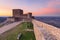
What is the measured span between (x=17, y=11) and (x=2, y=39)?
45.2m

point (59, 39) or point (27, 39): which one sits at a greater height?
point (59, 39)

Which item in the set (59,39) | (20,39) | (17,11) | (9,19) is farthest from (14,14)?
(59,39)

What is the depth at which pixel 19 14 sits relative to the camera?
56.0 meters

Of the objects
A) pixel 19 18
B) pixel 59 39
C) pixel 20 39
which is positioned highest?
pixel 59 39

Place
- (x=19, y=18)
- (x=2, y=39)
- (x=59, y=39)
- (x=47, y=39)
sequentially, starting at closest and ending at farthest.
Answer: (x=47, y=39)
(x=59, y=39)
(x=2, y=39)
(x=19, y=18)

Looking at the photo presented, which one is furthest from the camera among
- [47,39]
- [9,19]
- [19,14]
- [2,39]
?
[19,14]

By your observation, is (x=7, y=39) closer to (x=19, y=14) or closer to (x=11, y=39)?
(x=11, y=39)

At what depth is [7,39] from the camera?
1180 centimetres

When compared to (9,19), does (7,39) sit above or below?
above

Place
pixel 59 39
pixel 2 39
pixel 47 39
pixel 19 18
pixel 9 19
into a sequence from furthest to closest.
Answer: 1. pixel 19 18
2. pixel 9 19
3. pixel 2 39
4. pixel 59 39
5. pixel 47 39

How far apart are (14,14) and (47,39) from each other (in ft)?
168

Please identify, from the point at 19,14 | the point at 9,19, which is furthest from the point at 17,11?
the point at 9,19

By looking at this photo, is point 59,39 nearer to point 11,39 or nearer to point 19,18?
point 11,39

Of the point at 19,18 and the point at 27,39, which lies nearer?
the point at 27,39
